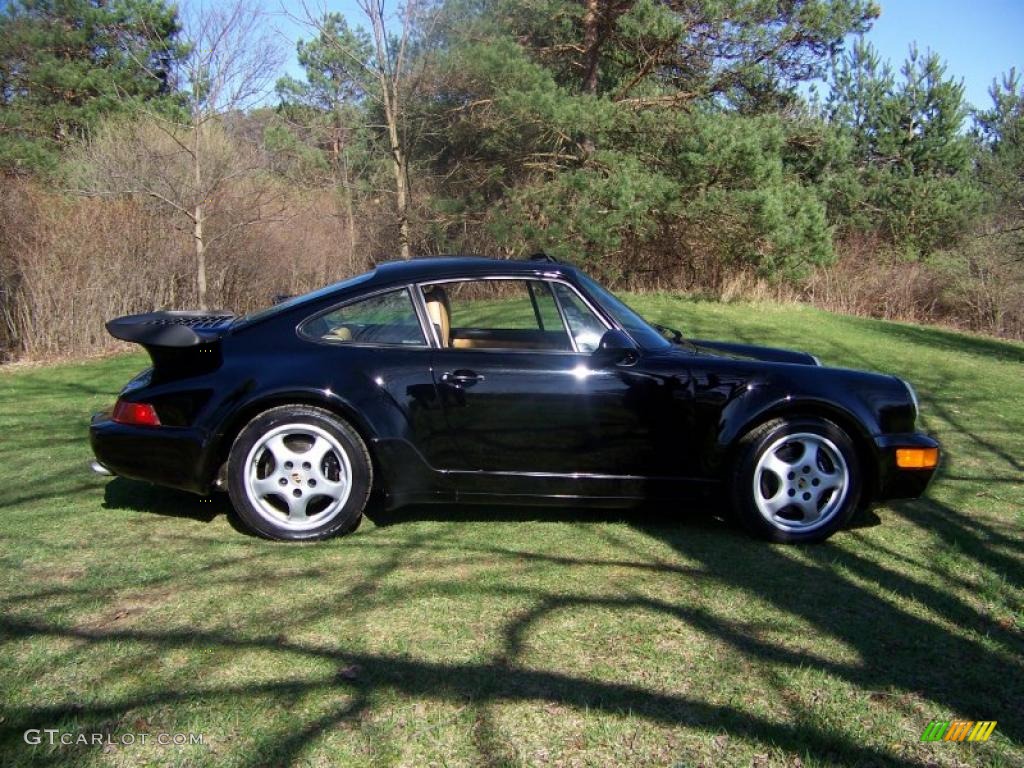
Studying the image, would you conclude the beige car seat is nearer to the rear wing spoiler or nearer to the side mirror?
the side mirror

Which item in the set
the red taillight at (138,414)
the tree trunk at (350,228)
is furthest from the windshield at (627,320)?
the tree trunk at (350,228)

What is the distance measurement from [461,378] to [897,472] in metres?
2.28

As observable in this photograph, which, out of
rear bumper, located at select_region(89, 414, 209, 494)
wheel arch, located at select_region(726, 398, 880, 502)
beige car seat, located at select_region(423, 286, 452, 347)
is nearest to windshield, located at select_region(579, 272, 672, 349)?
wheel arch, located at select_region(726, 398, 880, 502)

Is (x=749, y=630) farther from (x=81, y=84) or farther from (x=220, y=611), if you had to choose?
(x=81, y=84)

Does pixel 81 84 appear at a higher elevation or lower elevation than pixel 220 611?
higher

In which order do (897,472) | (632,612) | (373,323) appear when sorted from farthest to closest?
(373,323) → (897,472) → (632,612)

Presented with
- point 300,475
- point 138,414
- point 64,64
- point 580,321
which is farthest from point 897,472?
point 64,64

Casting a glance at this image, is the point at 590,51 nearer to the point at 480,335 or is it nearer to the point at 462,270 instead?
the point at 480,335

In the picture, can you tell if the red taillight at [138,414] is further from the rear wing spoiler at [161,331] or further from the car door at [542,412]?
the car door at [542,412]

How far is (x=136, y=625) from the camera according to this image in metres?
3.21

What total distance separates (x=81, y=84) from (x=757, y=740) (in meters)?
26.4

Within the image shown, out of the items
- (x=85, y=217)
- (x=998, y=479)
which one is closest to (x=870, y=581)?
(x=998, y=479)

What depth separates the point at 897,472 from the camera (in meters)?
4.38

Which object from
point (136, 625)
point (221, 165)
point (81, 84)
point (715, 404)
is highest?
point (81, 84)
